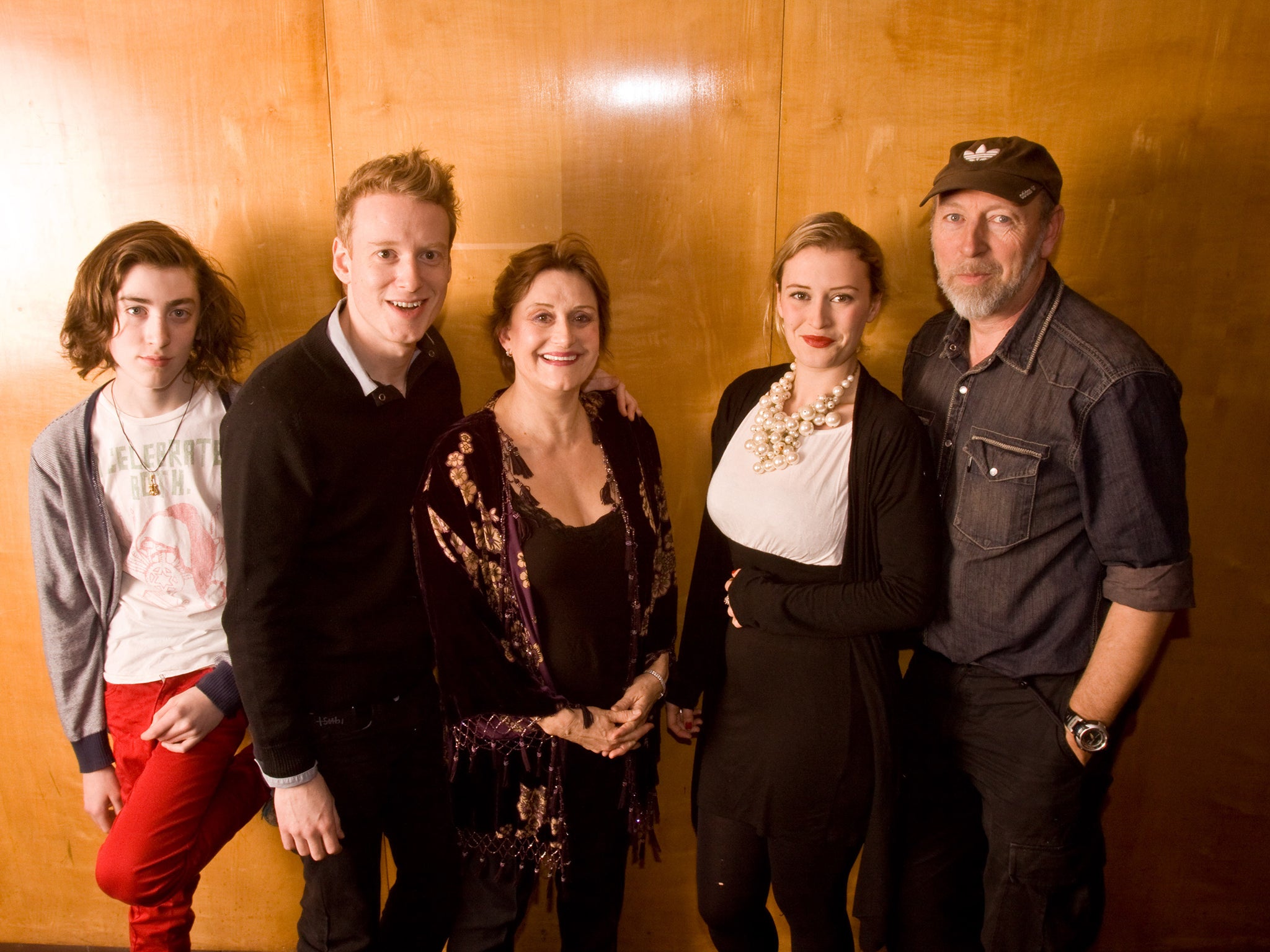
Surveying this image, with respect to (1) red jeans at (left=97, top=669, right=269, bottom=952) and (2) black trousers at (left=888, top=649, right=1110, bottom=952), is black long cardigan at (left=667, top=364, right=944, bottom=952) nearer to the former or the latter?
(2) black trousers at (left=888, top=649, right=1110, bottom=952)

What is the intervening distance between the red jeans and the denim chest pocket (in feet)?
5.62

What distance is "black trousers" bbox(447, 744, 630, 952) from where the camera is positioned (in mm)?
1654

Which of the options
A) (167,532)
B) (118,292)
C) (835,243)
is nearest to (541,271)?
(835,243)

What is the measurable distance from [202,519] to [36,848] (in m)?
1.52

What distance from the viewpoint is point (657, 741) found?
178 cm

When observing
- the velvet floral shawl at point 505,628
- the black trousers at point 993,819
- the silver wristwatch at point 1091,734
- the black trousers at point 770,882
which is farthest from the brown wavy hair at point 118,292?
the silver wristwatch at point 1091,734

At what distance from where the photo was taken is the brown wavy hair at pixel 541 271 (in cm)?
163

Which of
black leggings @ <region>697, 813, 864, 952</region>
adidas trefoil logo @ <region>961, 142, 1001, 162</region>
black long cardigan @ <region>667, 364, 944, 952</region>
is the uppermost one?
adidas trefoil logo @ <region>961, 142, 1001, 162</region>

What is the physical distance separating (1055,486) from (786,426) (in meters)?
0.55

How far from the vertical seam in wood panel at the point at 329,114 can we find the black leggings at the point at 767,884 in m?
1.83

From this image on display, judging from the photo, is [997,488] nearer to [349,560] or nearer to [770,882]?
[770,882]

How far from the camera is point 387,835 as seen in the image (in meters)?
1.73

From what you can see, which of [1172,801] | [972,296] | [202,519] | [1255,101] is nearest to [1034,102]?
[1255,101]

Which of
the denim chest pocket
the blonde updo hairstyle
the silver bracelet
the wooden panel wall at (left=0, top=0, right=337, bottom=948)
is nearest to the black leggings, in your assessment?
the silver bracelet
